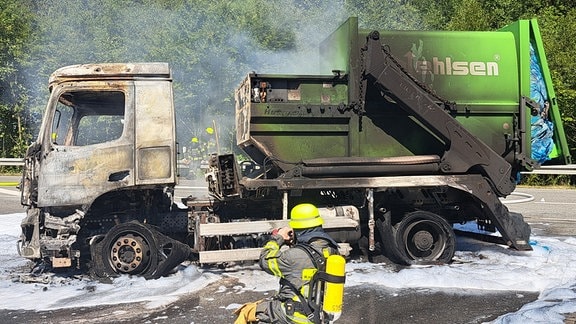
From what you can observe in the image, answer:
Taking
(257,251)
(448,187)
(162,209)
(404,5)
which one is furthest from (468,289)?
(404,5)

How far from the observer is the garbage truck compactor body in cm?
672

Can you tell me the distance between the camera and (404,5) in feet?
68.9

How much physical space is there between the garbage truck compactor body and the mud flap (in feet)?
0.06

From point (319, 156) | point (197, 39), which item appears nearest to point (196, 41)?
point (197, 39)

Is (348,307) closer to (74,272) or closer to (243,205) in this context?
(243,205)

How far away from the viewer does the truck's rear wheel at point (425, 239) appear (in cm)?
730

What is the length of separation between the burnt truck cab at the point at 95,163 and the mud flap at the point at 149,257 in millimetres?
132

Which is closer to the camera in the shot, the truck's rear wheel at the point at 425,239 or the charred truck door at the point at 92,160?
the charred truck door at the point at 92,160

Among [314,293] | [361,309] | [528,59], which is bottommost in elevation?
[361,309]

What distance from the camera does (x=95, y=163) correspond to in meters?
6.71

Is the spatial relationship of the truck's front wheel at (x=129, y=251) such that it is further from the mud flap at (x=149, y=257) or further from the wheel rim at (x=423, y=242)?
the wheel rim at (x=423, y=242)

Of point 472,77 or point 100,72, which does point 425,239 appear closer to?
point 472,77

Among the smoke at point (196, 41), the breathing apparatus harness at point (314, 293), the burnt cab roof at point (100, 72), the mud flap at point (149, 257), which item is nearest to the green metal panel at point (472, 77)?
the smoke at point (196, 41)

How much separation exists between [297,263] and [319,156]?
3812mm
